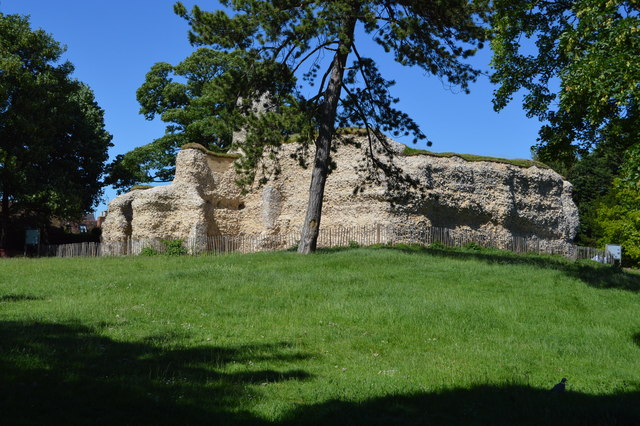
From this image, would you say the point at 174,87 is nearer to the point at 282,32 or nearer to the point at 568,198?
the point at 282,32

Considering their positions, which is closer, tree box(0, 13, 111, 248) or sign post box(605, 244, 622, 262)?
tree box(0, 13, 111, 248)

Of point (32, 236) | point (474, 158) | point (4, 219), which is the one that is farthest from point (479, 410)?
point (4, 219)

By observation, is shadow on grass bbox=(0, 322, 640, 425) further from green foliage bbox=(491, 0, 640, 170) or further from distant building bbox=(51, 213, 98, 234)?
distant building bbox=(51, 213, 98, 234)

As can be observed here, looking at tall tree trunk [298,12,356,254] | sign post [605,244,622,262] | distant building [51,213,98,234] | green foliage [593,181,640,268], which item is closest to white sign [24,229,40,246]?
distant building [51,213,98,234]

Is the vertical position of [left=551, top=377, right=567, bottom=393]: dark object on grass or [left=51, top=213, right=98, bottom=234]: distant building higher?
[left=51, top=213, right=98, bottom=234]: distant building

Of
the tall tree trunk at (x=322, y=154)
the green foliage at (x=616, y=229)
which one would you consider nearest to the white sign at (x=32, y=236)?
the tall tree trunk at (x=322, y=154)

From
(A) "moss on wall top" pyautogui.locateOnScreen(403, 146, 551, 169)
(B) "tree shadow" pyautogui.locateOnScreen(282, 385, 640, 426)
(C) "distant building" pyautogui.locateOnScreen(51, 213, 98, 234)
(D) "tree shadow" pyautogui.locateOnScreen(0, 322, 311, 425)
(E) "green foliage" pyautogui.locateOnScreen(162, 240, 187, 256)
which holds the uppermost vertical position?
(A) "moss on wall top" pyautogui.locateOnScreen(403, 146, 551, 169)

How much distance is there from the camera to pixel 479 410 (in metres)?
6.67

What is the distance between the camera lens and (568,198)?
3972cm

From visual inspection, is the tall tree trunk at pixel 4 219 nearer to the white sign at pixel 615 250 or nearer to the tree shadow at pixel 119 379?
the tree shadow at pixel 119 379

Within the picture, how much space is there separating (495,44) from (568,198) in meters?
23.7

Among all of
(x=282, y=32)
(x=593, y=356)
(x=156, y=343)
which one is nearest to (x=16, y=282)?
(x=156, y=343)

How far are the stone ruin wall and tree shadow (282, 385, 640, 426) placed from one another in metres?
24.0

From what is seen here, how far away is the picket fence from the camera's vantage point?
31.3m
